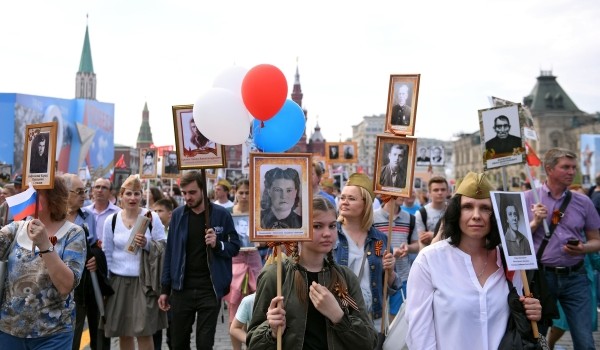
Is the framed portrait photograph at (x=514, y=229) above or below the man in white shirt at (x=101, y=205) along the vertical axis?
above

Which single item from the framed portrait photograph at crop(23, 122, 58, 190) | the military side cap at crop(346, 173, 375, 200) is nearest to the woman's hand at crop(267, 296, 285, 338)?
the framed portrait photograph at crop(23, 122, 58, 190)

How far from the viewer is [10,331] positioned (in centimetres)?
401

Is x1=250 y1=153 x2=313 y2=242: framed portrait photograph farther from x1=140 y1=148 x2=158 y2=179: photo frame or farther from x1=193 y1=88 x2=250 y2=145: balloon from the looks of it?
x1=140 y1=148 x2=158 y2=179: photo frame

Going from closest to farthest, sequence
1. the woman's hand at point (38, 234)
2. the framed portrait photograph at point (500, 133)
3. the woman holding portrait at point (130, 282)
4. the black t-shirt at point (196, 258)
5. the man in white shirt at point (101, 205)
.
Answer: the woman's hand at point (38, 234) → the framed portrait photograph at point (500, 133) → the black t-shirt at point (196, 258) → the woman holding portrait at point (130, 282) → the man in white shirt at point (101, 205)

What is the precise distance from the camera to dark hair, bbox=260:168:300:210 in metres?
3.69

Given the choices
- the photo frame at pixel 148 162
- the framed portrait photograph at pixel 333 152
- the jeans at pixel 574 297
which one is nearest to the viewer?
the jeans at pixel 574 297

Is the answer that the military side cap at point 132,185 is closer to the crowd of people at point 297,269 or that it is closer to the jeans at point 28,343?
the crowd of people at point 297,269

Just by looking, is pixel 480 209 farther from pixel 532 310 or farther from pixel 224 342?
pixel 224 342

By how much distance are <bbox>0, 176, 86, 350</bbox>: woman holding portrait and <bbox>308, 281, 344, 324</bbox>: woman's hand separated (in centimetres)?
171

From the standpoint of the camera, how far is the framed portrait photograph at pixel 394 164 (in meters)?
5.17

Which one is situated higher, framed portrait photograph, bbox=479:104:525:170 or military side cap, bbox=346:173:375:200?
framed portrait photograph, bbox=479:104:525:170

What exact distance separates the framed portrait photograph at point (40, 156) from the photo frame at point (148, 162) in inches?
381

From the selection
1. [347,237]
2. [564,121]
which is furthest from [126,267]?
[564,121]

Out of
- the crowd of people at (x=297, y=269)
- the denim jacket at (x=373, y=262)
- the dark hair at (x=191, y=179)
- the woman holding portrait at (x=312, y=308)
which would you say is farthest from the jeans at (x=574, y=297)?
the dark hair at (x=191, y=179)
